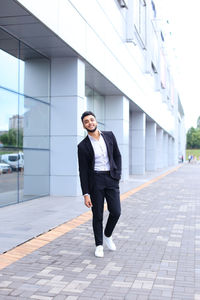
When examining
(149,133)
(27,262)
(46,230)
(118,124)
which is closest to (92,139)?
(27,262)

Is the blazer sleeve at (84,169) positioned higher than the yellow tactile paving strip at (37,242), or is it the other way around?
the blazer sleeve at (84,169)

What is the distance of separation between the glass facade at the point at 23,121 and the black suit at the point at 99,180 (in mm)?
4307

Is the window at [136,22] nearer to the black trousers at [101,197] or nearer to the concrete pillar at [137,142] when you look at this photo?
the concrete pillar at [137,142]

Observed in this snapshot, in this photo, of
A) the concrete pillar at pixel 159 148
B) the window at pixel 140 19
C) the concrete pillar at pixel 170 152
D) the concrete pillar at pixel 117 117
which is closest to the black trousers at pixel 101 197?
the concrete pillar at pixel 117 117

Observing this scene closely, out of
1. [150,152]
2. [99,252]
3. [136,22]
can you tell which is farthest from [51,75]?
[150,152]

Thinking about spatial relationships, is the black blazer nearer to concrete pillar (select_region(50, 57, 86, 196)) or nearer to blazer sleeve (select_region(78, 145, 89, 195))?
blazer sleeve (select_region(78, 145, 89, 195))

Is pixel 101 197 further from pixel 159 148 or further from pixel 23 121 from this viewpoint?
pixel 159 148

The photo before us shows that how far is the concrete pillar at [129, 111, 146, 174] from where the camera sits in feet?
71.7

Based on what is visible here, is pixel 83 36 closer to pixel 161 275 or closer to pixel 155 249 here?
pixel 155 249

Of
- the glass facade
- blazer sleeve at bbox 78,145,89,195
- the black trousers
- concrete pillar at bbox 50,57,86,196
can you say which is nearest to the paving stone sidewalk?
the black trousers

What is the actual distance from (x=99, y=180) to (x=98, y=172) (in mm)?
98

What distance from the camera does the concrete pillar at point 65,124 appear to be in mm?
10227

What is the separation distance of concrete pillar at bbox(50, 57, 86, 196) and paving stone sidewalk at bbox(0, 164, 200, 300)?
12.1ft

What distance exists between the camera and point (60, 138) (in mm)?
10398
